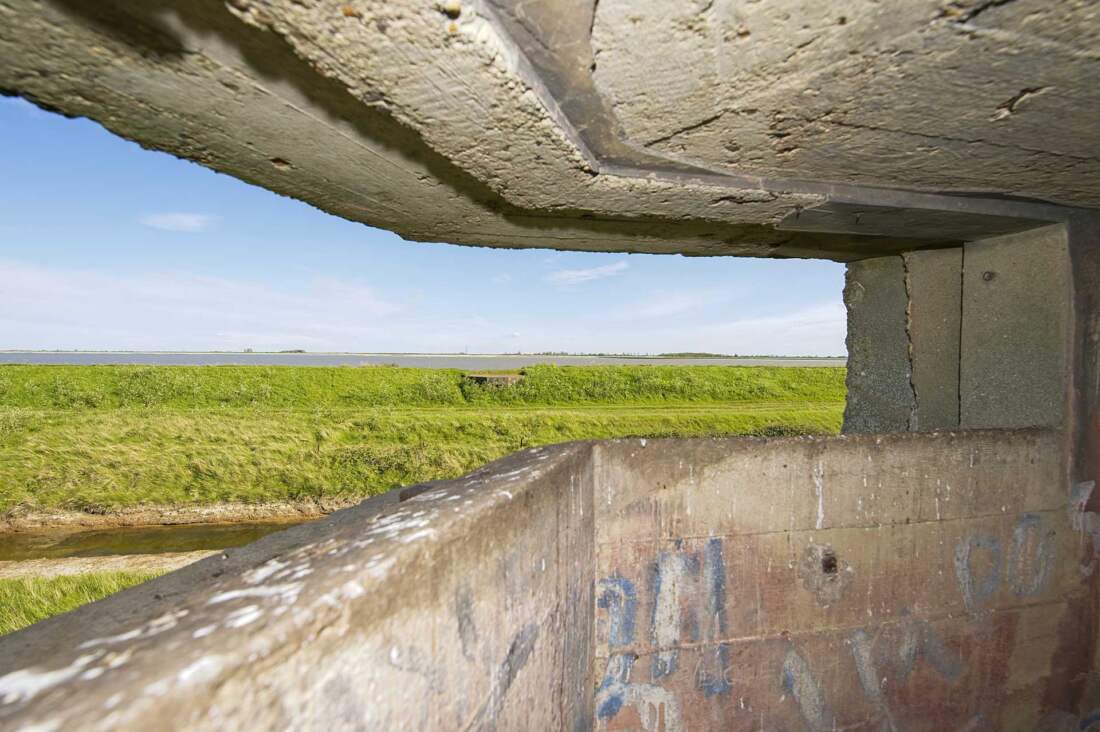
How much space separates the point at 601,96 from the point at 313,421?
13.9m

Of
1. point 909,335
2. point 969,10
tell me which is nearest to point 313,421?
point 909,335

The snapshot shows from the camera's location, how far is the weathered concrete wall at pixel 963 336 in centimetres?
212

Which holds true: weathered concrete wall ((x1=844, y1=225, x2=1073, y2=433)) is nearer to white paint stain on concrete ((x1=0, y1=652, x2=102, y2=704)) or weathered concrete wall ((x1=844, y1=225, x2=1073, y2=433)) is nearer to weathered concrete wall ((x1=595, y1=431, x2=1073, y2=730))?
weathered concrete wall ((x1=595, y1=431, x2=1073, y2=730))

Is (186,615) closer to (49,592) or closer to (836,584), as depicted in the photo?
(836,584)

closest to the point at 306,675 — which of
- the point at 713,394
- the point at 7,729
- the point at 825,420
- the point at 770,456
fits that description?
the point at 7,729

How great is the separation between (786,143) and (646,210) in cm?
57

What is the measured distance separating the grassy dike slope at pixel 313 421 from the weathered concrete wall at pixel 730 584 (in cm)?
255

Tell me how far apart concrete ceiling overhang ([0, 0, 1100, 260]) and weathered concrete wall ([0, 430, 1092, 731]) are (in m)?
0.91

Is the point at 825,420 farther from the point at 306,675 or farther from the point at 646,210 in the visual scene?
the point at 306,675

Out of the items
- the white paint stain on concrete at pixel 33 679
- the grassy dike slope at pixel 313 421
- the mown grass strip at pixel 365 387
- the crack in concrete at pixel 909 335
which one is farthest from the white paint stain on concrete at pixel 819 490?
the mown grass strip at pixel 365 387

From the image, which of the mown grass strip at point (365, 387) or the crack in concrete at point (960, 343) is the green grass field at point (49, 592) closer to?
the crack in concrete at point (960, 343)

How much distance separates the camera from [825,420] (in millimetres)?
13312

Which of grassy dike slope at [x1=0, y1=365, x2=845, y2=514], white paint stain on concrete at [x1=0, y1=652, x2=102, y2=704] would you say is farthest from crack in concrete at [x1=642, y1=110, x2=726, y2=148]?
grassy dike slope at [x1=0, y1=365, x2=845, y2=514]

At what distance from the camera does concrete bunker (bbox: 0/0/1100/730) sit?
2.56 ft
